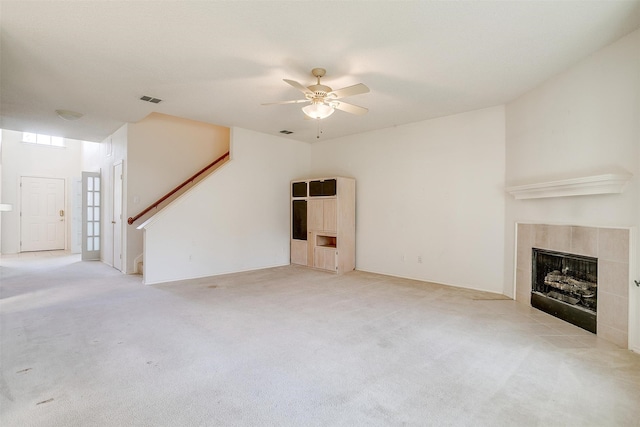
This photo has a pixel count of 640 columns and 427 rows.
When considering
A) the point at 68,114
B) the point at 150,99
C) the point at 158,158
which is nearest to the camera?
the point at 150,99

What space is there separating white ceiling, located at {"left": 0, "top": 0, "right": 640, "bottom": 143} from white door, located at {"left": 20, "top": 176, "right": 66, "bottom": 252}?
5.06 metres

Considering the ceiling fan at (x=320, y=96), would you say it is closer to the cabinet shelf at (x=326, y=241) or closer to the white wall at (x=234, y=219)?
the white wall at (x=234, y=219)

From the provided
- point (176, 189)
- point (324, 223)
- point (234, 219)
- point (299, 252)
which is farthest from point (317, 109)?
point (176, 189)

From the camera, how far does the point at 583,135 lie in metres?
3.18

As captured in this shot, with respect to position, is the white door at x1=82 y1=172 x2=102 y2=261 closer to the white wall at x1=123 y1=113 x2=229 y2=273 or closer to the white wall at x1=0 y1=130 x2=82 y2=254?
the white wall at x1=123 y1=113 x2=229 y2=273

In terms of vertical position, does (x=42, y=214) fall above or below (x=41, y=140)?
below

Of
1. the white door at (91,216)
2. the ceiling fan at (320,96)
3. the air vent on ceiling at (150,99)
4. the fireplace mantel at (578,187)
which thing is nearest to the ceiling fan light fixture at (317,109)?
the ceiling fan at (320,96)

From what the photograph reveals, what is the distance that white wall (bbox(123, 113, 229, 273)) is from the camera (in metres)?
5.76

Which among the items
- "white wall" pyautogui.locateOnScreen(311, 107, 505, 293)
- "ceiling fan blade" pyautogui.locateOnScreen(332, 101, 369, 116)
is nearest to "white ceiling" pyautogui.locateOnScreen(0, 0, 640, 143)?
"ceiling fan blade" pyautogui.locateOnScreen(332, 101, 369, 116)

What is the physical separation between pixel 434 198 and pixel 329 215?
193cm

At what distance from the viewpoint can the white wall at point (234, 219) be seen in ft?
16.9

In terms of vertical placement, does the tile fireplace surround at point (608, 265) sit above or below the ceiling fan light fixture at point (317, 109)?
below

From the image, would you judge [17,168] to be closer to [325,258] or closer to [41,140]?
[41,140]

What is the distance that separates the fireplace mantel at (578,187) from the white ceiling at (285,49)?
1.26m
